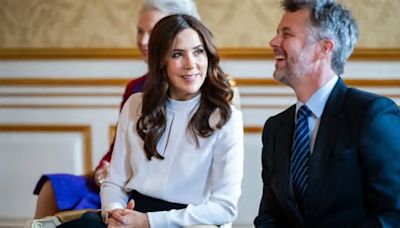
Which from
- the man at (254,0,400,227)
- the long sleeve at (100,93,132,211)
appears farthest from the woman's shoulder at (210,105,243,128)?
the long sleeve at (100,93,132,211)

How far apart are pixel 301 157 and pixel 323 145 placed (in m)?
0.09

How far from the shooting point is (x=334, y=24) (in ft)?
6.89

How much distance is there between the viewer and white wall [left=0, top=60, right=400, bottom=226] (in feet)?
12.4

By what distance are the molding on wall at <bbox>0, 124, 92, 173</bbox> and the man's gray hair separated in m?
2.08

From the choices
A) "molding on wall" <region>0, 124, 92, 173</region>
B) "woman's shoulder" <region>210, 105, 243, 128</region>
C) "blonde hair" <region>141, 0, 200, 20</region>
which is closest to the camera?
"woman's shoulder" <region>210, 105, 243, 128</region>

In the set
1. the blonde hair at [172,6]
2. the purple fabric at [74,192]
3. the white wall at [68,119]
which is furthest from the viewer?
the white wall at [68,119]

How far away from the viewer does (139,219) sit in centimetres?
233

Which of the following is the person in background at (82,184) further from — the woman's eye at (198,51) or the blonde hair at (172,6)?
the woman's eye at (198,51)

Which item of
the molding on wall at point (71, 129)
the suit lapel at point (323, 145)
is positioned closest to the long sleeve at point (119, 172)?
the suit lapel at point (323, 145)

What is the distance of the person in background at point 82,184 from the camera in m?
2.84

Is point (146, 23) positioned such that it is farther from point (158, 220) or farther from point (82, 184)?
point (158, 220)

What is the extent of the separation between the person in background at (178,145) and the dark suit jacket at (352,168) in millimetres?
332

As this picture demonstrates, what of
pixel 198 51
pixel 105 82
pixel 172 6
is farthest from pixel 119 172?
pixel 105 82

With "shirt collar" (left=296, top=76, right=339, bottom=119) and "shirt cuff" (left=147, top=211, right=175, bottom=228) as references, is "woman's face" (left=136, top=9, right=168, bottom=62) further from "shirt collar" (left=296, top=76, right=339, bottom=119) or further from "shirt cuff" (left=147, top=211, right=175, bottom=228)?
"shirt collar" (left=296, top=76, right=339, bottom=119)
